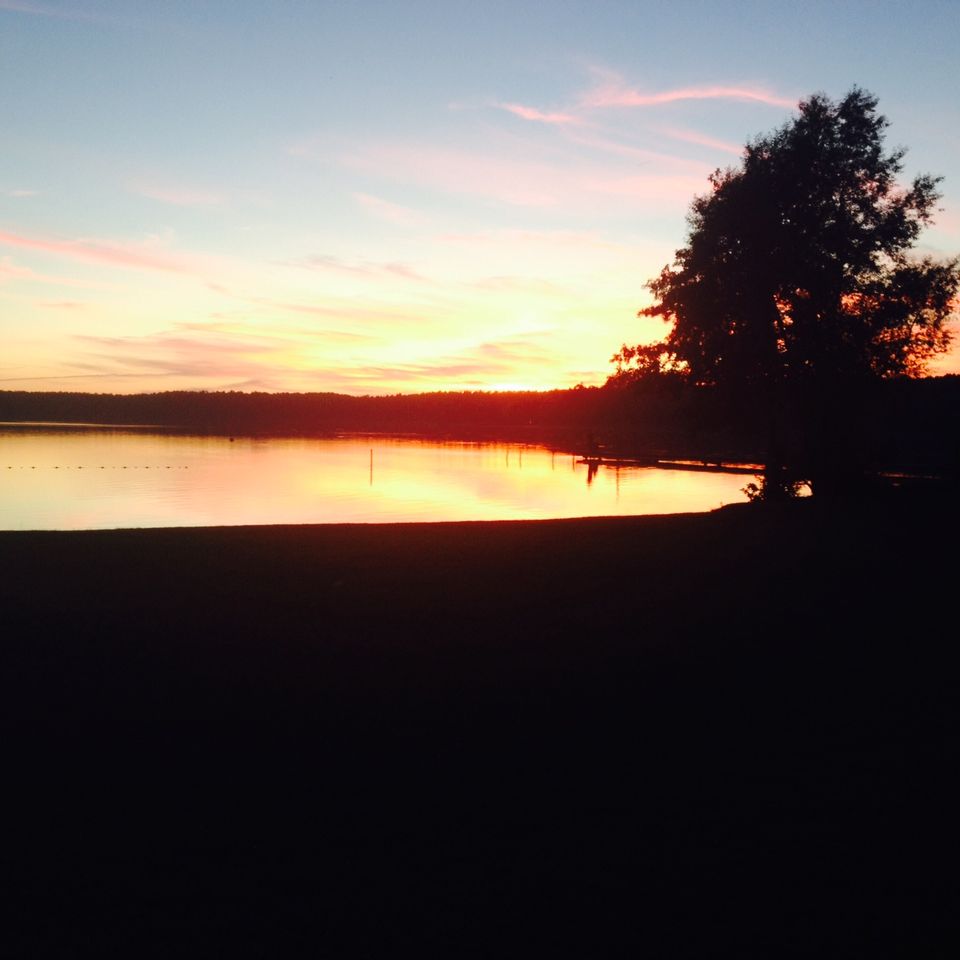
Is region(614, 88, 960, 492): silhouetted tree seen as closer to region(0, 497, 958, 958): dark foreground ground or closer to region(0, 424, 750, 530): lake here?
region(0, 424, 750, 530): lake

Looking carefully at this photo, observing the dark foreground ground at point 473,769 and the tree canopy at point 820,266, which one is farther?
the tree canopy at point 820,266

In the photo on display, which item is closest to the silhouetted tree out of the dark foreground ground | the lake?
the lake

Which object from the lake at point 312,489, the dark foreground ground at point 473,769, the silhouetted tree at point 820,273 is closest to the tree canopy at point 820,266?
the silhouetted tree at point 820,273

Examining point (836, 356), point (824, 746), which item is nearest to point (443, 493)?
point (836, 356)

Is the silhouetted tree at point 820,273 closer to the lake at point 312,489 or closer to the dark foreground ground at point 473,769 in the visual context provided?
the lake at point 312,489

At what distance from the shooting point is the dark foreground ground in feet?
12.5

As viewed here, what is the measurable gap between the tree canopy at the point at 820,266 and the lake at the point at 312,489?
10.1m

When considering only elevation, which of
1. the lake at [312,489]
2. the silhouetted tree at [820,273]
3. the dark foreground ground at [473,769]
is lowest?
the lake at [312,489]

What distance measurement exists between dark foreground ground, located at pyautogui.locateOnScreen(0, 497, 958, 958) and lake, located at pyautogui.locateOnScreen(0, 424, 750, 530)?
2060cm

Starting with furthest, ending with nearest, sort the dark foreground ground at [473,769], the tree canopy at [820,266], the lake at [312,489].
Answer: the lake at [312,489], the tree canopy at [820,266], the dark foreground ground at [473,769]

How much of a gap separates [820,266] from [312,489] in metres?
27.3

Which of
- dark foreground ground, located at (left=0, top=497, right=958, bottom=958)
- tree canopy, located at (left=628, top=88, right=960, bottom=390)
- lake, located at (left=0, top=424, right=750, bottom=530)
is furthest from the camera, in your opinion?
lake, located at (left=0, top=424, right=750, bottom=530)

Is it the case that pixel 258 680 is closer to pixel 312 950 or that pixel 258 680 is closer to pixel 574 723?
pixel 574 723

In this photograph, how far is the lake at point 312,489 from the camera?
3247 cm
